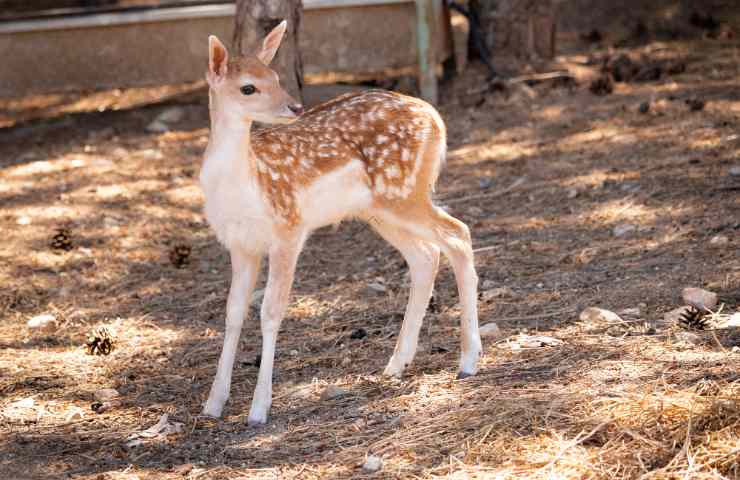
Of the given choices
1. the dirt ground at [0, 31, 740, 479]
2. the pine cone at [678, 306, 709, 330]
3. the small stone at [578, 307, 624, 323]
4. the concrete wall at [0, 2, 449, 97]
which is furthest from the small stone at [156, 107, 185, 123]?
the pine cone at [678, 306, 709, 330]

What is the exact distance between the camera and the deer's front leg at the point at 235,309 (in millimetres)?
5105

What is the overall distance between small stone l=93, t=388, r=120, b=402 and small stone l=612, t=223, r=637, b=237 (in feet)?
10.5

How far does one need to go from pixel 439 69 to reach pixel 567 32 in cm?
224

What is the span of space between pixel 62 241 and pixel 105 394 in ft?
7.09

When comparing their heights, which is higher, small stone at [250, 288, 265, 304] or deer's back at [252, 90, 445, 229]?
deer's back at [252, 90, 445, 229]

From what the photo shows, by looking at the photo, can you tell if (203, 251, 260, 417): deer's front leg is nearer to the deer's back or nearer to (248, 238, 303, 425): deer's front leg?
(248, 238, 303, 425): deer's front leg

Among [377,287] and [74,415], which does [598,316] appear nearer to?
[377,287]

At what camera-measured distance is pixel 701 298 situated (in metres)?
5.53

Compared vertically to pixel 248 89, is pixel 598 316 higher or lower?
lower

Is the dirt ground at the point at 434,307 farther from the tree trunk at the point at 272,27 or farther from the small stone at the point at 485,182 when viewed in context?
the tree trunk at the point at 272,27

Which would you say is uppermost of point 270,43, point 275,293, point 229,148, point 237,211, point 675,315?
point 270,43

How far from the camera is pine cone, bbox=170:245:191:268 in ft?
23.0

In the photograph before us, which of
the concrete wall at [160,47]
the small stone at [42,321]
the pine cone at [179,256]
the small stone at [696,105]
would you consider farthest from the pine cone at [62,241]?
the small stone at [696,105]

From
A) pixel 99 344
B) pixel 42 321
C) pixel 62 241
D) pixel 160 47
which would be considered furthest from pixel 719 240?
pixel 160 47
